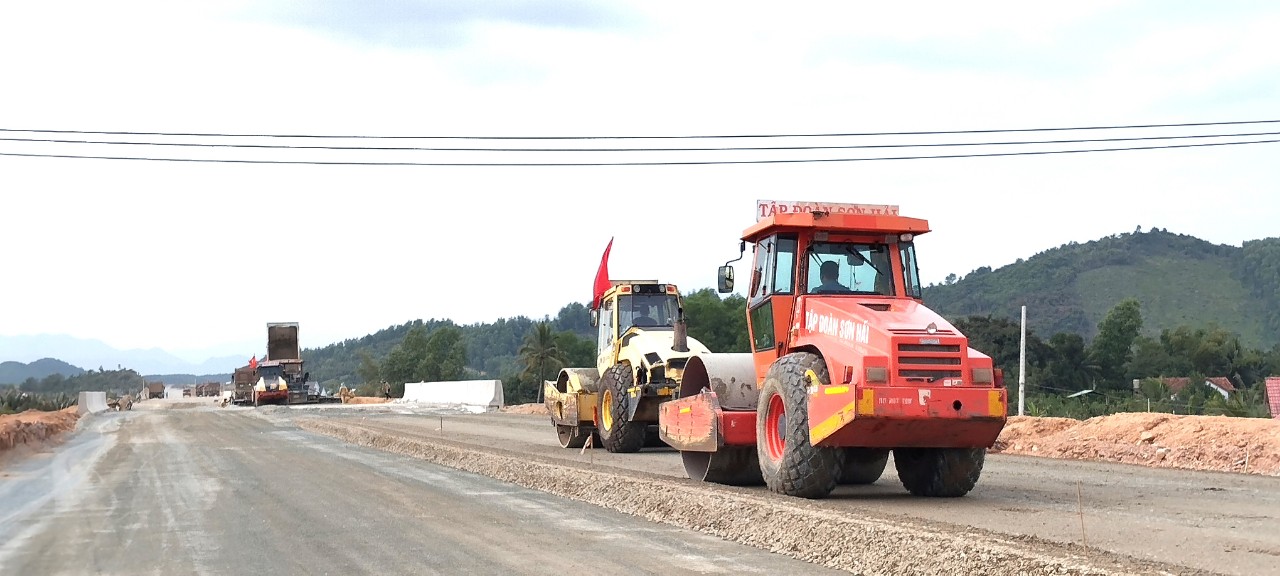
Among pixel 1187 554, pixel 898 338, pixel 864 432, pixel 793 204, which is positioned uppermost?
pixel 793 204

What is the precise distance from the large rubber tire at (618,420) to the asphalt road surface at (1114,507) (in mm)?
1971

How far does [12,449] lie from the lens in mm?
23125

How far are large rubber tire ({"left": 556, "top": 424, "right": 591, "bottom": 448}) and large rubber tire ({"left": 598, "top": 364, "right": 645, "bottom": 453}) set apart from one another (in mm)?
1334

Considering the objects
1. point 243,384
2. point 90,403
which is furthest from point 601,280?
point 243,384

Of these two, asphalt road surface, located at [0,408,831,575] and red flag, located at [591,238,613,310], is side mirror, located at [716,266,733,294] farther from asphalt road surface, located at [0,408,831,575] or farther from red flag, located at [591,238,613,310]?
red flag, located at [591,238,613,310]

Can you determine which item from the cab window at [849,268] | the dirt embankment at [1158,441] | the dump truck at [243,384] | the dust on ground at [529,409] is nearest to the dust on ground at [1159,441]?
the dirt embankment at [1158,441]

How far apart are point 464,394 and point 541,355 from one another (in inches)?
1915

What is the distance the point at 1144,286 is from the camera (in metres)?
173

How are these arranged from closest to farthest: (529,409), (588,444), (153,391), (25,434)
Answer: (588,444) < (25,434) < (529,409) < (153,391)

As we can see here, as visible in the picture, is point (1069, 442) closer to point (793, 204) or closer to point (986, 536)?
point (793, 204)

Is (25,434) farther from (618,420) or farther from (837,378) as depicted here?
(837,378)

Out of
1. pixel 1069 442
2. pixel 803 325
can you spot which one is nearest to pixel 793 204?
pixel 803 325

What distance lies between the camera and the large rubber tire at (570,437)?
21781mm

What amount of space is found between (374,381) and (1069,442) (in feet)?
544
